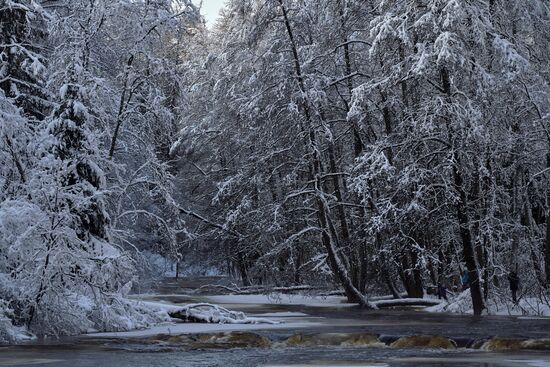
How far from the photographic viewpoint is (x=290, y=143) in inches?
1217

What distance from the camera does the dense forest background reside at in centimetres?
1833

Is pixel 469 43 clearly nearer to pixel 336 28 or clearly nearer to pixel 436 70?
pixel 436 70

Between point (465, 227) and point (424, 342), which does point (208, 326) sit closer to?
point (424, 342)

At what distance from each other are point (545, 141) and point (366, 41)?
8135mm

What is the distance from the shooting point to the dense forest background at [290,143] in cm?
1833

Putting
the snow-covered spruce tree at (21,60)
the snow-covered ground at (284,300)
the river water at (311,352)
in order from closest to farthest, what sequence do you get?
the river water at (311,352)
the snow-covered spruce tree at (21,60)
the snow-covered ground at (284,300)

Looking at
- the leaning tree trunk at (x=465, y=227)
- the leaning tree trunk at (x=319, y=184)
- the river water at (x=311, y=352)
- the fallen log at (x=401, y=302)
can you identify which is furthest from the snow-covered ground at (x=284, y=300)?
the river water at (x=311, y=352)

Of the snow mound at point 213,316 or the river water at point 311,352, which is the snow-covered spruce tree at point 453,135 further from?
the snow mound at point 213,316

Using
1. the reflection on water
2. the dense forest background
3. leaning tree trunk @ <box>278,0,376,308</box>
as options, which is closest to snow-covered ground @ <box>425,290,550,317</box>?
the dense forest background

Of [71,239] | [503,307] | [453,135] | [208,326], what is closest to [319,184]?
[453,135]

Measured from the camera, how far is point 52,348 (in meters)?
15.5

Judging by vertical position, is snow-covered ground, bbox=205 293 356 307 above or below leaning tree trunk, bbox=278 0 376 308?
below

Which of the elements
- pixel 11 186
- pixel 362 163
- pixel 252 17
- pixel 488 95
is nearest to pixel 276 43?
pixel 252 17

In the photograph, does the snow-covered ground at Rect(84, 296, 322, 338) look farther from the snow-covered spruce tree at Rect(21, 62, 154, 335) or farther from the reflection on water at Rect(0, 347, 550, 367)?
the reflection on water at Rect(0, 347, 550, 367)
